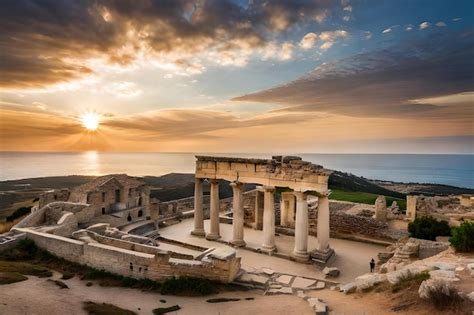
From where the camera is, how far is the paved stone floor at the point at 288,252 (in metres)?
17.6

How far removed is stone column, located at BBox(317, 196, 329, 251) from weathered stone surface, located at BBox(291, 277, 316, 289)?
3.89 m

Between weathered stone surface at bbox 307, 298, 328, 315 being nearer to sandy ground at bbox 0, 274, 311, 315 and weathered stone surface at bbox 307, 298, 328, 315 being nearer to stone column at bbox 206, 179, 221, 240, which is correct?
sandy ground at bbox 0, 274, 311, 315

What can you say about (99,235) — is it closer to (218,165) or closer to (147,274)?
(147,274)

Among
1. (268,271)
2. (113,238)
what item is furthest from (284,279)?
(113,238)

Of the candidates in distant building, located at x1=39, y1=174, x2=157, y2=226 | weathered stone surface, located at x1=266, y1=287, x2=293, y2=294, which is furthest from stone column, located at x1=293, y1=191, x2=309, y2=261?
distant building, located at x1=39, y1=174, x2=157, y2=226

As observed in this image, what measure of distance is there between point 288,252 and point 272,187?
450 centimetres

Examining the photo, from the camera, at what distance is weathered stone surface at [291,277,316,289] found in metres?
14.9

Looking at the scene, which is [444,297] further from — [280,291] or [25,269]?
[25,269]

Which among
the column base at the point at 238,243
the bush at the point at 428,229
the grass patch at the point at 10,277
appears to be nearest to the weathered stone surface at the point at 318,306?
the column base at the point at 238,243

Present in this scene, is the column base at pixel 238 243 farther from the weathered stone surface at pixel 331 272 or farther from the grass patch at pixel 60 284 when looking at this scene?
the grass patch at pixel 60 284

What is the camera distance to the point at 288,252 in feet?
66.4

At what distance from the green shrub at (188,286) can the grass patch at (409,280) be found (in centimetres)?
749

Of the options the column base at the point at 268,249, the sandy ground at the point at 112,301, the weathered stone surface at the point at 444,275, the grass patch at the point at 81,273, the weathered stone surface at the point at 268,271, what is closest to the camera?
the weathered stone surface at the point at 444,275

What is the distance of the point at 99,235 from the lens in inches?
706
